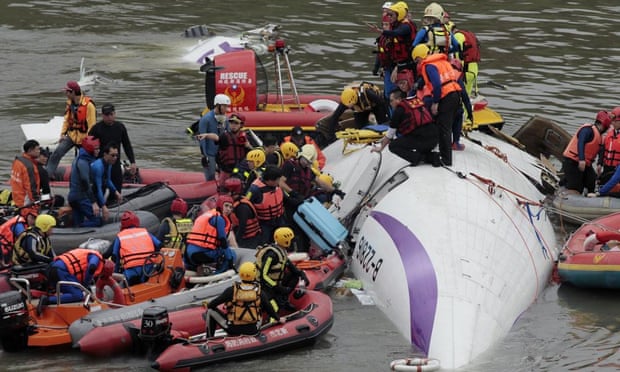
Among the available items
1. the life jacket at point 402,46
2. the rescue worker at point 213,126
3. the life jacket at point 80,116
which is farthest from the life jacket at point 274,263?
the life jacket at point 402,46

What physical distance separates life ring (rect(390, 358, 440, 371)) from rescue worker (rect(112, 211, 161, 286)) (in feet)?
11.0

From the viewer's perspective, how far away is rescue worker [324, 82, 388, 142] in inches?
730

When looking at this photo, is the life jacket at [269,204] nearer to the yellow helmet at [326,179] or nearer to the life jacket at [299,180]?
the life jacket at [299,180]

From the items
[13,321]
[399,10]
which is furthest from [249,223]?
[399,10]

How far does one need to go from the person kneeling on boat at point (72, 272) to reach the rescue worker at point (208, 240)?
128cm

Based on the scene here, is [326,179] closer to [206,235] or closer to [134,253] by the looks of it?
→ [206,235]

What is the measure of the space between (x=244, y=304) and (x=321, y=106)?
9759 millimetres

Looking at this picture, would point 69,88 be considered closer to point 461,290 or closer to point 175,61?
point 461,290

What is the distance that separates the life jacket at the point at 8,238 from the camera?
14.0m

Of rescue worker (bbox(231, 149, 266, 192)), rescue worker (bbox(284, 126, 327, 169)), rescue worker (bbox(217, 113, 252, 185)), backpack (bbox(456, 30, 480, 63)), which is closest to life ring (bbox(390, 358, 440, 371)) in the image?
rescue worker (bbox(231, 149, 266, 192))

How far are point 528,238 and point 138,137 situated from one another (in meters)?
10.2

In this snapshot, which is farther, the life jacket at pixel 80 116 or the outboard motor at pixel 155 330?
the life jacket at pixel 80 116

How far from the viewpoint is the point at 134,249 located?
529 inches

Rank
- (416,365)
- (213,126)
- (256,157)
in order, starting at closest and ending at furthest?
(416,365) → (256,157) → (213,126)
